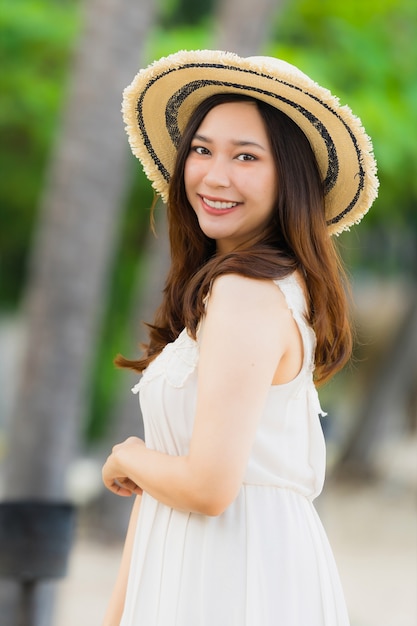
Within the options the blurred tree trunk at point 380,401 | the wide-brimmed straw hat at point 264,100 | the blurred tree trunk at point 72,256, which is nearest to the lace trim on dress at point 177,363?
the wide-brimmed straw hat at point 264,100

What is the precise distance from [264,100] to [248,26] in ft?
14.8

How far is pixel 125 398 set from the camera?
830 centimetres

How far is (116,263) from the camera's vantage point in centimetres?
1209

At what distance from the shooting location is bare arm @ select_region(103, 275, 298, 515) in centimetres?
186

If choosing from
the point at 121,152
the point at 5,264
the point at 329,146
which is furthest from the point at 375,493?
the point at 329,146

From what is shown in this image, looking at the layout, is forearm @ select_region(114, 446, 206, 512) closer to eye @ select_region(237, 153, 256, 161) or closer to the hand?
the hand

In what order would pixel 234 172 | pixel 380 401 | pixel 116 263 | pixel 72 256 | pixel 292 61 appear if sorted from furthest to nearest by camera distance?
pixel 380 401 → pixel 116 263 → pixel 292 61 → pixel 72 256 → pixel 234 172

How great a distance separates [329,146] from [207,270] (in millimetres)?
402

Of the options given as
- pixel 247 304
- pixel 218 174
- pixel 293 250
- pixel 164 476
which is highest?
pixel 218 174

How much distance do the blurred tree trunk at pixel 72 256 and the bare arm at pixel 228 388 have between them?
135 inches

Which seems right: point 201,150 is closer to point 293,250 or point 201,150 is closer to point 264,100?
point 264,100

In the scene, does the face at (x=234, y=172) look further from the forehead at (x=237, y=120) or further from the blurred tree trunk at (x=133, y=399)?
the blurred tree trunk at (x=133, y=399)

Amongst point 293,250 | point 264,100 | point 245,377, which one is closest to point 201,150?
point 264,100

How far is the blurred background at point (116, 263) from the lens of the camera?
212 inches
